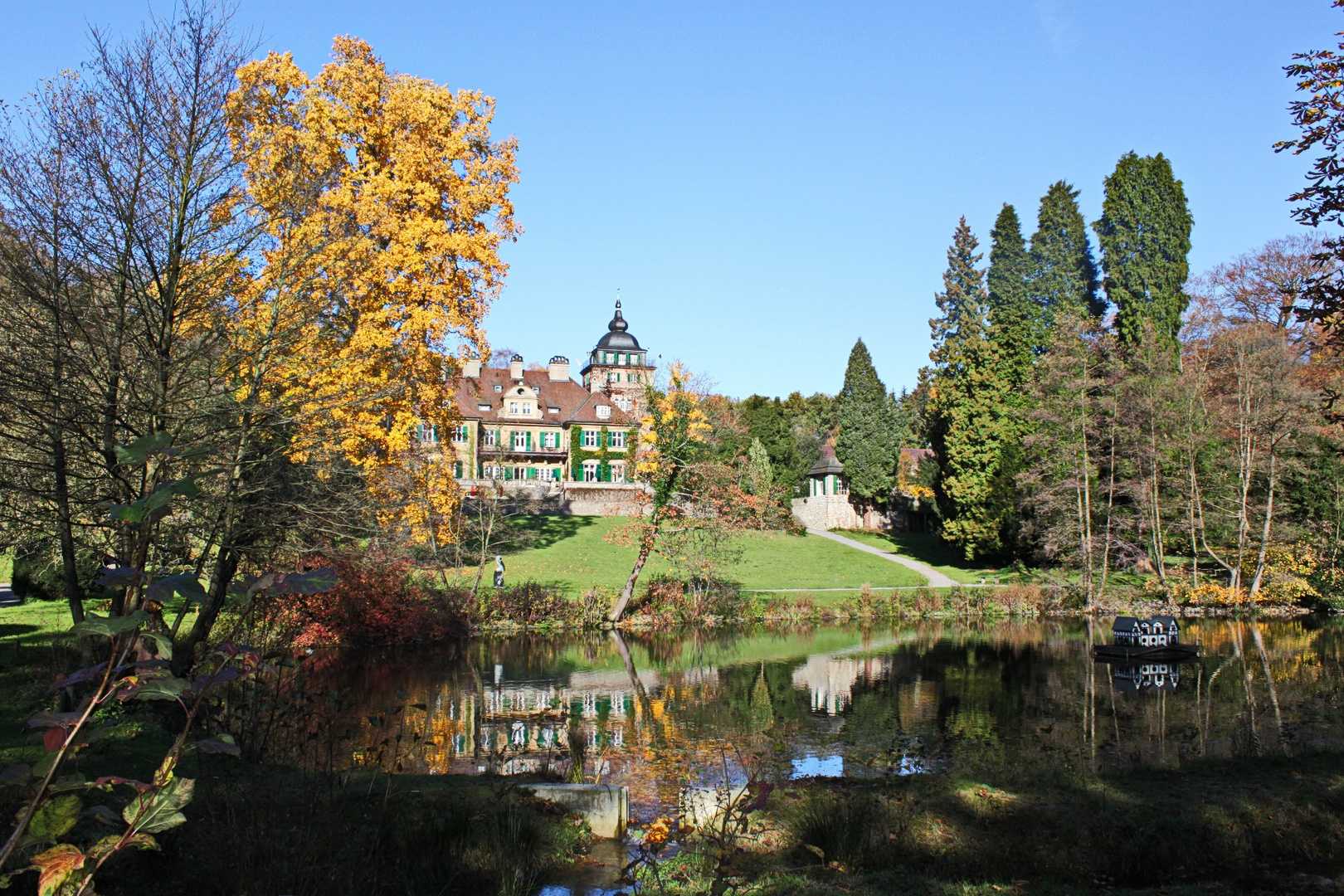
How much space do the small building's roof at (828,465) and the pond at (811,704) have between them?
99.2 ft

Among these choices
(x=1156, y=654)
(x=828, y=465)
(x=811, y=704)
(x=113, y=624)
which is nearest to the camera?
(x=113, y=624)

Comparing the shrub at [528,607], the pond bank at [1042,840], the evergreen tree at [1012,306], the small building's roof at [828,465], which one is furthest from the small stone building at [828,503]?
the pond bank at [1042,840]

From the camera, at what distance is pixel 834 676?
62.3 feet

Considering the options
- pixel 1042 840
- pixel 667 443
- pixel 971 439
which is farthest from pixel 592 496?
pixel 1042 840

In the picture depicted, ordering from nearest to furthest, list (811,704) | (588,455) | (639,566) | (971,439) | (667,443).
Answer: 1. (811,704)
2. (667,443)
3. (639,566)
4. (971,439)
5. (588,455)

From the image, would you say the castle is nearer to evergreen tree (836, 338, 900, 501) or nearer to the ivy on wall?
the ivy on wall

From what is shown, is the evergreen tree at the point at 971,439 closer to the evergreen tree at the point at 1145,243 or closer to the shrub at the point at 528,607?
the evergreen tree at the point at 1145,243

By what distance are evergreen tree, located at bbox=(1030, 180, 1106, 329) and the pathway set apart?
40.9 ft

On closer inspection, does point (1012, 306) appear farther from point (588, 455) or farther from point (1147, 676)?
point (588, 455)

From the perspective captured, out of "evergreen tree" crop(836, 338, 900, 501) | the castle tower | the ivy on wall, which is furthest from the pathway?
the castle tower

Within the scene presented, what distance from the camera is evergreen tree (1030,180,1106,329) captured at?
46.2m

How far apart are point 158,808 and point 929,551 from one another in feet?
146

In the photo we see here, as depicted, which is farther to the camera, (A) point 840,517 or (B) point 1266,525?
(A) point 840,517

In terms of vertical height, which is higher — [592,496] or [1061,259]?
[1061,259]
